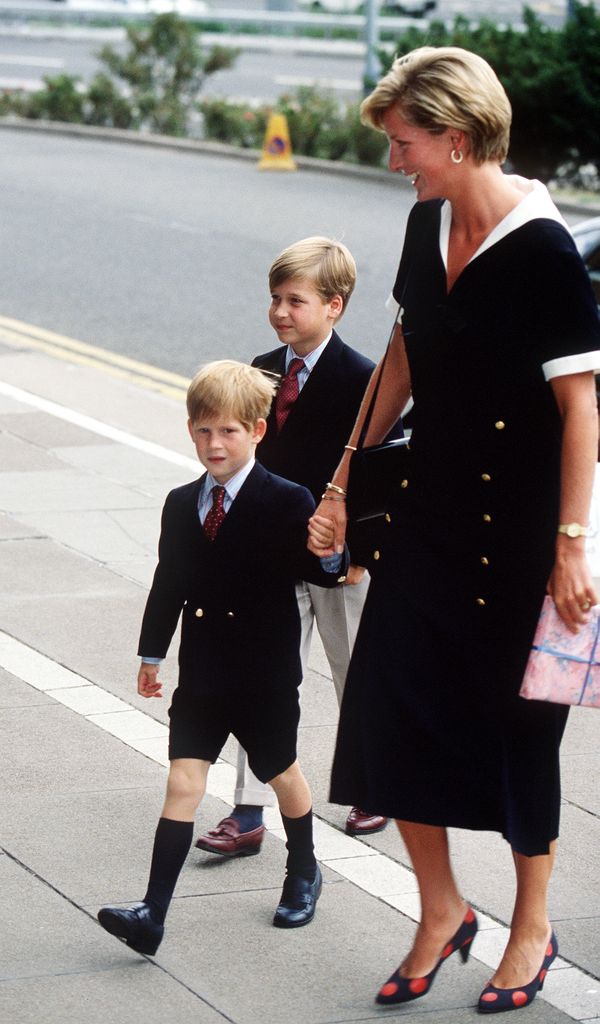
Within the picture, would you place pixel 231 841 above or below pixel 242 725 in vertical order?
below

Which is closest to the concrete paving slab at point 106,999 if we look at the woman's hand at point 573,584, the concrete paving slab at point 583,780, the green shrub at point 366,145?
the woman's hand at point 573,584

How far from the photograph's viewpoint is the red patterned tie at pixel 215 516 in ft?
12.8

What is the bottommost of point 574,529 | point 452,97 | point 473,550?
point 473,550

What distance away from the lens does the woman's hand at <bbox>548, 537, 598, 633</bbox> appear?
11.4ft

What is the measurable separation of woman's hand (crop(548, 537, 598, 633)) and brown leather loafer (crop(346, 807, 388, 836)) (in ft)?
4.27

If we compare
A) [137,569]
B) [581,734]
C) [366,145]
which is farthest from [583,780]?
[366,145]

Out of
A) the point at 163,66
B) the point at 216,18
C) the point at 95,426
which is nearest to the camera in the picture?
the point at 95,426

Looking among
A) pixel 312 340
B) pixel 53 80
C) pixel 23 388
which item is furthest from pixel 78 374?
pixel 53 80

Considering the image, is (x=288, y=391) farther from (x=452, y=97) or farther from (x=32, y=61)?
(x=32, y=61)

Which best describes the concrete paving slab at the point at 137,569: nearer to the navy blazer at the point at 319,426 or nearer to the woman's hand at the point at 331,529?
the navy blazer at the point at 319,426

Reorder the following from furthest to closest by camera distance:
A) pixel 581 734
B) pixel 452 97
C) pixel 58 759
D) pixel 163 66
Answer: pixel 163 66
pixel 581 734
pixel 58 759
pixel 452 97

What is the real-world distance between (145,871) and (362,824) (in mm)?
633

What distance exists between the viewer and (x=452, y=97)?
135 inches

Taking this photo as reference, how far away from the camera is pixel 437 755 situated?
3633mm
